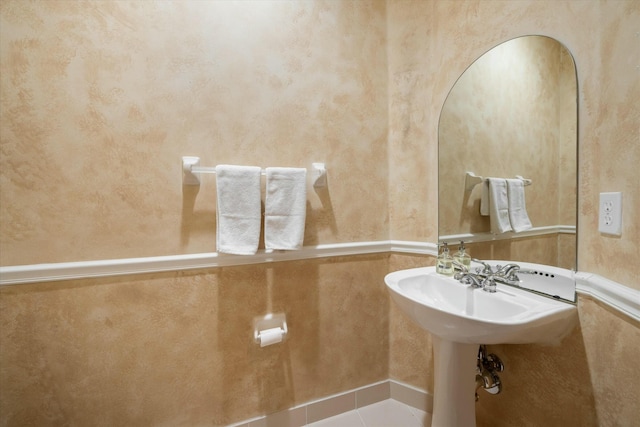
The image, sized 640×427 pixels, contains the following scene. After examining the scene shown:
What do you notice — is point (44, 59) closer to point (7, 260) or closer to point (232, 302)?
point (7, 260)

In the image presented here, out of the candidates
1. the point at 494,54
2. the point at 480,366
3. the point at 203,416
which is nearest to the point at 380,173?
the point at 494,54

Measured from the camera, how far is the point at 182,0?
1.04 meters

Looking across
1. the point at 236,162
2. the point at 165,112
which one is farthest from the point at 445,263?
the point at 165,112

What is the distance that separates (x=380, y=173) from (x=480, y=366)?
98 centimetres

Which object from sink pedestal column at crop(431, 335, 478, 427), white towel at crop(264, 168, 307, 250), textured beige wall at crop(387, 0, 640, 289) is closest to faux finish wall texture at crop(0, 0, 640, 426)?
textured beige wall at crop(387, 0, 640, 289)

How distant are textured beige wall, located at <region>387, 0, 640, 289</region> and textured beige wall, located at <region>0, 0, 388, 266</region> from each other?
17cm

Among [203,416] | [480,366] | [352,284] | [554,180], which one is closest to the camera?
[554,180]

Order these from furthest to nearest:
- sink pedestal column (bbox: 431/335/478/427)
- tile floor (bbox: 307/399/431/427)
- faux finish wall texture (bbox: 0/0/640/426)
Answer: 1. tile floor (bbox: 307/399/431/427)
2. sink pedestal column (bbox: 431/335/478/427)
3. faux finish wall texture (bbox: 0/0/640/426)

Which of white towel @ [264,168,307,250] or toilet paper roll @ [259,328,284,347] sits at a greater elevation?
white towel @ [264,168,307,250]

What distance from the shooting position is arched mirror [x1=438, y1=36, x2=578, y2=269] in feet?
2.72

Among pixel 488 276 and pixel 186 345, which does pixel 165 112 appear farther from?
pixel 488 276

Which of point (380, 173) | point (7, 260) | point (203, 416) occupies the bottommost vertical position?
point (203, 416)

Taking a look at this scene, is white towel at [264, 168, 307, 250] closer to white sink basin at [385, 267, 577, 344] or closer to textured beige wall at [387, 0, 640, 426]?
white sink basin at [385, 267, 577, 344]

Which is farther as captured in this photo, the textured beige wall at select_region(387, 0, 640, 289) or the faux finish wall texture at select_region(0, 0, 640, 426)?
the faux finish wall texture at select_region(0, 0, 640, 426)
